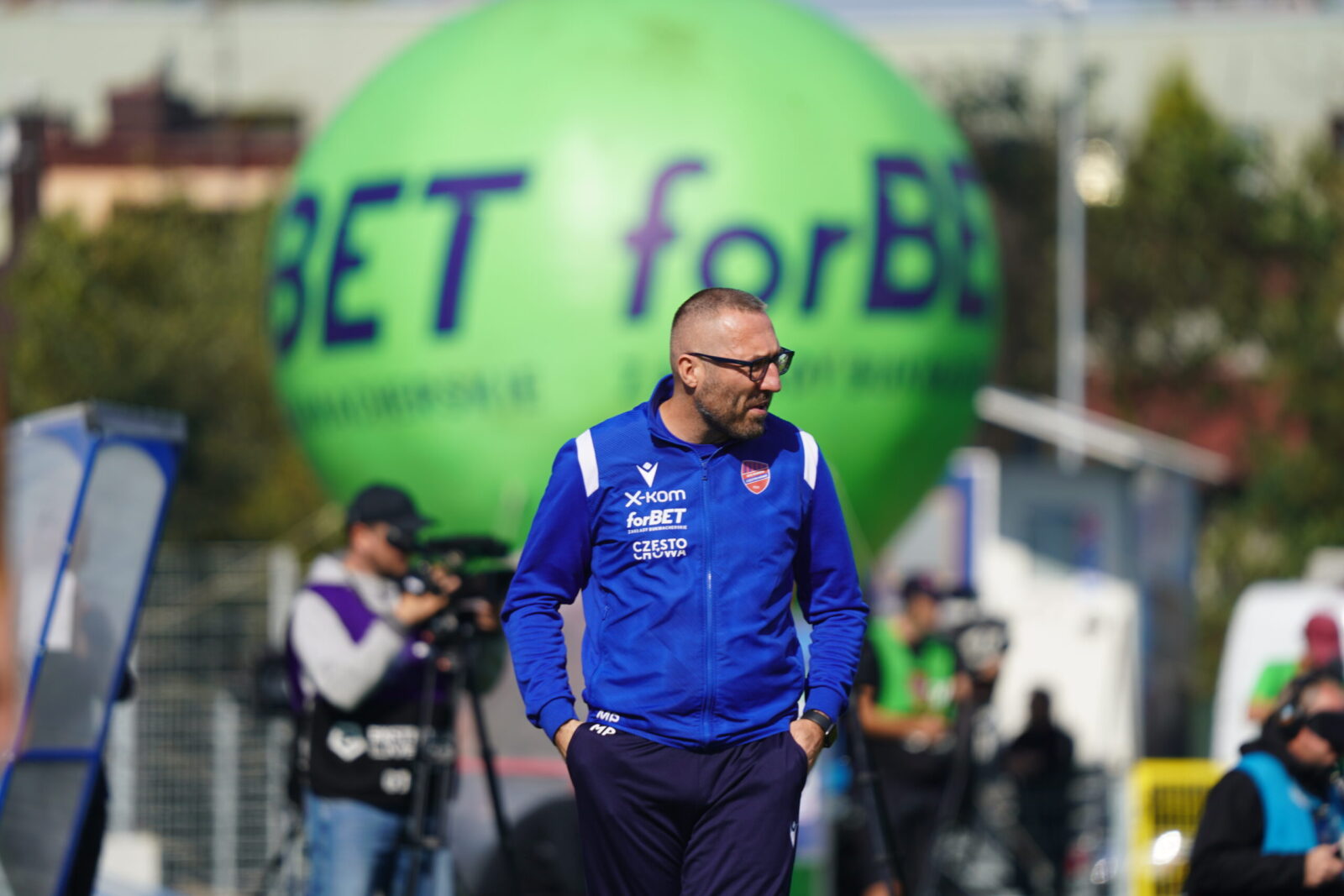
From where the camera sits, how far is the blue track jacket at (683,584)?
457 centimetres

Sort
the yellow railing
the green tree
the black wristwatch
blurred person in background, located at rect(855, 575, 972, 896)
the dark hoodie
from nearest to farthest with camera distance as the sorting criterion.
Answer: the black wristwatch < the dark hoodie < the yellow railing < blurred person in background, located at rect(855, 575, 972, 896) < the green tree

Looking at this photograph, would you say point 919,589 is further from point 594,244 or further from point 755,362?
point 755,362

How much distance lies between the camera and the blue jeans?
21.6 feet

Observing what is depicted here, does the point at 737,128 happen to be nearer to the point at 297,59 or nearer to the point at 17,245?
the point at 17,245

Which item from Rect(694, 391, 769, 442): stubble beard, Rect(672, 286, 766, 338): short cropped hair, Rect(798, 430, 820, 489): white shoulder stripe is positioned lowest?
Rect(798, 430, 820, 489): white shoulder stripe

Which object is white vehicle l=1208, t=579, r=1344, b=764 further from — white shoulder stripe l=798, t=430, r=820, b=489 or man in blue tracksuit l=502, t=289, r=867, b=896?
man in blue tracksuit l=502, t=289, r=867, b=896

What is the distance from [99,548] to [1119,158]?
2554 cm

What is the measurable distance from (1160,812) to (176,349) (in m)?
16.4

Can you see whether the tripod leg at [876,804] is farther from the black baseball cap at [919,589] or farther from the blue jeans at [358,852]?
the black baseball cap at [919,589]

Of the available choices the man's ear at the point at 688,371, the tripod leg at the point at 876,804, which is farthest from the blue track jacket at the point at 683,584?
the tripod leg at the point at 876,804

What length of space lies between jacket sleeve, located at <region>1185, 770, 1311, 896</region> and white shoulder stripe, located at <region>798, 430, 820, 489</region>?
1.82 m

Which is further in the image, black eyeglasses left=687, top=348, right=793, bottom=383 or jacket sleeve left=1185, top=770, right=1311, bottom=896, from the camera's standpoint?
jacket sleeve left=1185, top=770, right=1311, bottom=896

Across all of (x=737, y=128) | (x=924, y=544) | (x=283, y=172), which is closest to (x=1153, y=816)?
(x=737, y=128)

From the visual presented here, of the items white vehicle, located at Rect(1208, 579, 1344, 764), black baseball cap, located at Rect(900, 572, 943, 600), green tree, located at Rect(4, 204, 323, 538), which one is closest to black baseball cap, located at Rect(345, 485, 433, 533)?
black baseball cap, located at Rect(900, 572, 943, 600)
